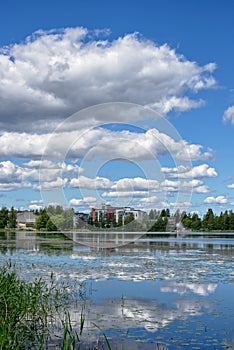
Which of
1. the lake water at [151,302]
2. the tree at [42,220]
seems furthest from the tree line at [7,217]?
the lake water at [151,302]

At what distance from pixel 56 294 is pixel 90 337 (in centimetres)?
349

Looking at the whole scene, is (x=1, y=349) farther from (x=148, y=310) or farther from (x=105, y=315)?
(x=148, y=310)

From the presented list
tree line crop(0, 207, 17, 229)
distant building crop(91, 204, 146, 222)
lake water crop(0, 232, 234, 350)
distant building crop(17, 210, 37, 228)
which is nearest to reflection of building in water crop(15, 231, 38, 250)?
distant building crop(91, 204, 146, 222)

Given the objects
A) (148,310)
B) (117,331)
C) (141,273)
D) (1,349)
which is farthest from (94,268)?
(1,349)

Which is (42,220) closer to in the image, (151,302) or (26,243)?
(26,243)

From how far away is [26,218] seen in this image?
14575cm

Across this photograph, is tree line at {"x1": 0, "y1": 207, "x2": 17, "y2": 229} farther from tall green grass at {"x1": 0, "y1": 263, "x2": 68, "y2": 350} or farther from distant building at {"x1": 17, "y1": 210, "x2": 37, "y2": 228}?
tall green grass at {"x1": 0, "y1": 263, "x2": 68, "y2": 350}

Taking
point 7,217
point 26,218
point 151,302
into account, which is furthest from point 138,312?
point 26,218

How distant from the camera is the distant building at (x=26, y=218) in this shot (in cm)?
13812

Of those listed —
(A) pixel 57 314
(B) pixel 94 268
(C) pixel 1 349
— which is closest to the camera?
(C) pixel 1 349

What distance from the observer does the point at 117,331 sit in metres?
9.58

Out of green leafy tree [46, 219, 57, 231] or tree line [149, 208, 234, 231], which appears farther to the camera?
tree line [149, 208, 234, 231]

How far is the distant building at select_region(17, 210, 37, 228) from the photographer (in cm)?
13812

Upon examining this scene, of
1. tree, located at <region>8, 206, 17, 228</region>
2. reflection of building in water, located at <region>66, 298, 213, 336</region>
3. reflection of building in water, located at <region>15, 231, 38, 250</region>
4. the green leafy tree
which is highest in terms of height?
tree, located at <region>8, 206, 17, 228</region>
